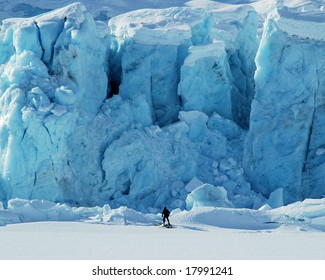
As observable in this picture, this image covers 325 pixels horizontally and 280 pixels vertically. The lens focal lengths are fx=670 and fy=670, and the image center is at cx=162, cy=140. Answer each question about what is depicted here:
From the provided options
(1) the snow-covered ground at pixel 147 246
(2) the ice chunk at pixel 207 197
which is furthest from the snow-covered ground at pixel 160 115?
(1) the snow-covered ground at pixel 147 246

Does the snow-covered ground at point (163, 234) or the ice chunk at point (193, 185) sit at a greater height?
the snow-covered ground at point (163, 234)

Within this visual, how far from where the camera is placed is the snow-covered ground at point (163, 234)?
20.8 feet

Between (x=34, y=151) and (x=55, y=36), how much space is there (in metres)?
2.92

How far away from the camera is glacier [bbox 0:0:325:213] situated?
535 inches

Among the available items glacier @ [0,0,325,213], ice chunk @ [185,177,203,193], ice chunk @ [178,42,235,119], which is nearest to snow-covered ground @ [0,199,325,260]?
glacier @ [0,0,325,213]

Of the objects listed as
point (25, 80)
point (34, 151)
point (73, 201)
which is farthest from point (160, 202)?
point (25, 80)

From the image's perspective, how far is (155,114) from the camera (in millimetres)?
16391

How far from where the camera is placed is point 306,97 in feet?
49.4

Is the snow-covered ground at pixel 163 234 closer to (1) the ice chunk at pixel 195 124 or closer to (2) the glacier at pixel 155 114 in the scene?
(2) the glacier at pixel 155 114

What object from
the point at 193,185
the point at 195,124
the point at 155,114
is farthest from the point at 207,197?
the point at 155,114

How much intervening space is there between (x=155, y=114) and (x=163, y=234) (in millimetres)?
8071

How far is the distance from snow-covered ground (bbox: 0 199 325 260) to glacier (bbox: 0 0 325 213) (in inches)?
77.8

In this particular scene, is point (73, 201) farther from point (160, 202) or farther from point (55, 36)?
point (55, 36)

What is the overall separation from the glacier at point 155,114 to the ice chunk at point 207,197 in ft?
0.08
